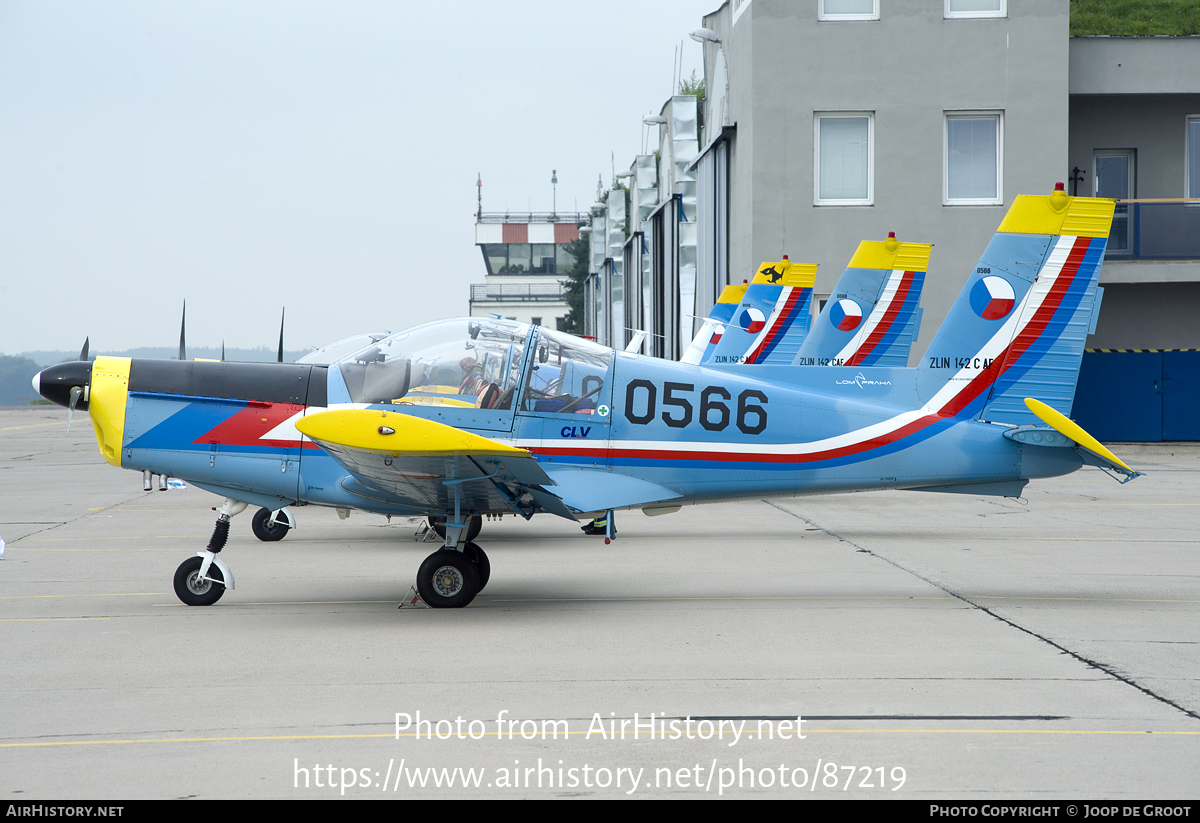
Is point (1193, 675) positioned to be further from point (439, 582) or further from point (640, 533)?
point (640, 533)

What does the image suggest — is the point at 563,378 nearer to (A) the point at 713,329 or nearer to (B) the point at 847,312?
(B) the point at 847,312

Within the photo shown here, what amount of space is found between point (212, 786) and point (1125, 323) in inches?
1018

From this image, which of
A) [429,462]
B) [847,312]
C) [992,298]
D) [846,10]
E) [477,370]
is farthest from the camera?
[846,10]

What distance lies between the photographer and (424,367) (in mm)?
8008

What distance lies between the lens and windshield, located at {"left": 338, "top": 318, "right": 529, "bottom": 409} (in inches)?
315

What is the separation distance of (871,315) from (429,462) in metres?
8.88

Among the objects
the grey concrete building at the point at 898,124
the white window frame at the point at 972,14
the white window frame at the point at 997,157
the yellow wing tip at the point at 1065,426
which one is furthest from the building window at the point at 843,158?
the yellow wing tip at the point at 1065,426

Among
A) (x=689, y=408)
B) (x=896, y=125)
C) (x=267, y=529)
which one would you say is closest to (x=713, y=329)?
(x=896, y=125)

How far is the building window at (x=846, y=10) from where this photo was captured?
21906 millimetres

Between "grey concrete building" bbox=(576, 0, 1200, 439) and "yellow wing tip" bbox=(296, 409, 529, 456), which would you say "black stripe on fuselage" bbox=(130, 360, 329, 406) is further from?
"grey concrete building" bbox=(576, 0, 1200, 439)

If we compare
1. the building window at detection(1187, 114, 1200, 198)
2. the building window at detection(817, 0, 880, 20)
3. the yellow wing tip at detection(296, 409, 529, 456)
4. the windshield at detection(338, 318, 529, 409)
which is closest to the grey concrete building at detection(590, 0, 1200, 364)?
the building window at detection(817, 0, 880, 20)

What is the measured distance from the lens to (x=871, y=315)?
A: 14359mm

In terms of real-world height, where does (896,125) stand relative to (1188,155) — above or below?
below
